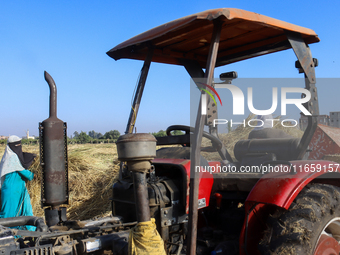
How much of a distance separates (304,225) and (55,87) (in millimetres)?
2367

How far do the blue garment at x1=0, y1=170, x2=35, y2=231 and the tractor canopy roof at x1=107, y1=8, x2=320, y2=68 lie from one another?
3.57 meters

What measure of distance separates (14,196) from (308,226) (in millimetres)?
5168

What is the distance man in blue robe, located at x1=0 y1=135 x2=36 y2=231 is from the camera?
577 centimetres

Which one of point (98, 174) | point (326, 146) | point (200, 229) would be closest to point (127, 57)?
point (200, 229)

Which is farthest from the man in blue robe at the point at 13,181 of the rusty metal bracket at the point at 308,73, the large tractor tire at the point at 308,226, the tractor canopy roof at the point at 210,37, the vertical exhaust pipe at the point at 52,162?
the rusty metal bracket at the point at 308,73

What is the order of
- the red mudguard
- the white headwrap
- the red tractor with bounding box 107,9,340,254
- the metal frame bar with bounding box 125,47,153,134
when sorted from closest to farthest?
1. the red tractor with bounding box 107,9,340,254
2. the red mudguard
3. the metal frame bar with bounding box 125,47,153,134
4. the white headwrap

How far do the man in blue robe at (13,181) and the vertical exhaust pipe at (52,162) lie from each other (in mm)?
3538

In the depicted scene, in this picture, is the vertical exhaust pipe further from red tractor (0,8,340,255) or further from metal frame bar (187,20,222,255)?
metal frame bar (187,20,222,255)

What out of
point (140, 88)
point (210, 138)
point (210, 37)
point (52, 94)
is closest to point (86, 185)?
point (140, 88)

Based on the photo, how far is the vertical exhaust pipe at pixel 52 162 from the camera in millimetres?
2750

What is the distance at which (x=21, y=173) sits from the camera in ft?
19.5

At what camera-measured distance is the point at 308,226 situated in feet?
8.25

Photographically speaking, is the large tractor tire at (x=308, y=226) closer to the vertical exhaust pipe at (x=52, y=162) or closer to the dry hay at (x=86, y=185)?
the vertical exhaust pipe at (x=52, y=162)

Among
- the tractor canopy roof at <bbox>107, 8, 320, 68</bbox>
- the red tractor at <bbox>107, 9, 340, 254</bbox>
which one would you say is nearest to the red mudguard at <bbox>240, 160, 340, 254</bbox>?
the red tractor at <bbox>107, 9, 340, 254</bbox>
